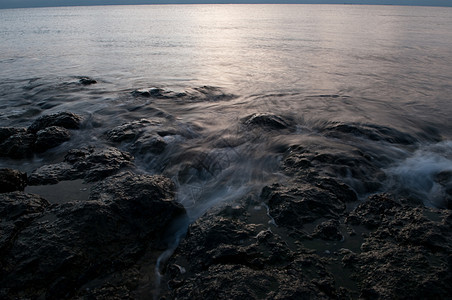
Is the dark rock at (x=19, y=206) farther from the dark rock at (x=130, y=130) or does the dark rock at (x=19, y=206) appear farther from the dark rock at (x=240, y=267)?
the dark rock at (x=130, y=130)

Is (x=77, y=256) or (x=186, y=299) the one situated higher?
(x=77, y=256)

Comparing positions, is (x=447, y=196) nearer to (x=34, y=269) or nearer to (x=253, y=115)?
(x=253, y=115)

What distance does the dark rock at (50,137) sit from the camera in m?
5.82

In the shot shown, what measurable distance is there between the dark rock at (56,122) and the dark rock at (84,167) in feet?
5.71

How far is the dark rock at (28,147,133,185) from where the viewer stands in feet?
15.2

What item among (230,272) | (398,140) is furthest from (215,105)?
(230,272)

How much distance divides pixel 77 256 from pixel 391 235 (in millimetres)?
3402

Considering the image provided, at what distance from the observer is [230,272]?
2.78m

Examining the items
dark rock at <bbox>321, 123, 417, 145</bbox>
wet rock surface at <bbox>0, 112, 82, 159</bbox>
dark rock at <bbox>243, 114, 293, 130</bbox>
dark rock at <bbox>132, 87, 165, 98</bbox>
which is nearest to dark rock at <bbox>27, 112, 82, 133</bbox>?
wet rock surface at <bbox>0, 112, 82, 159</bbox>

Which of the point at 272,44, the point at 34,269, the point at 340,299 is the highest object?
the point at 272,44

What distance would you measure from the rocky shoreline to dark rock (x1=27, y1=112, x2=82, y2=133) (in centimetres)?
219

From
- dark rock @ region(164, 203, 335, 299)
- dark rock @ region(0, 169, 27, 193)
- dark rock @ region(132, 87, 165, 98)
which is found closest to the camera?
dark rock @ region(164, 203, 335, 299)

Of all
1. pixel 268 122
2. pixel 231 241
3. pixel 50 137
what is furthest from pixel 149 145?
pixel 231 241

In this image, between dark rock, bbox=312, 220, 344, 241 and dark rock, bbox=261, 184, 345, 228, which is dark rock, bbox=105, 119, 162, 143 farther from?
dark rock, bbox=312, 220, 344, 241
